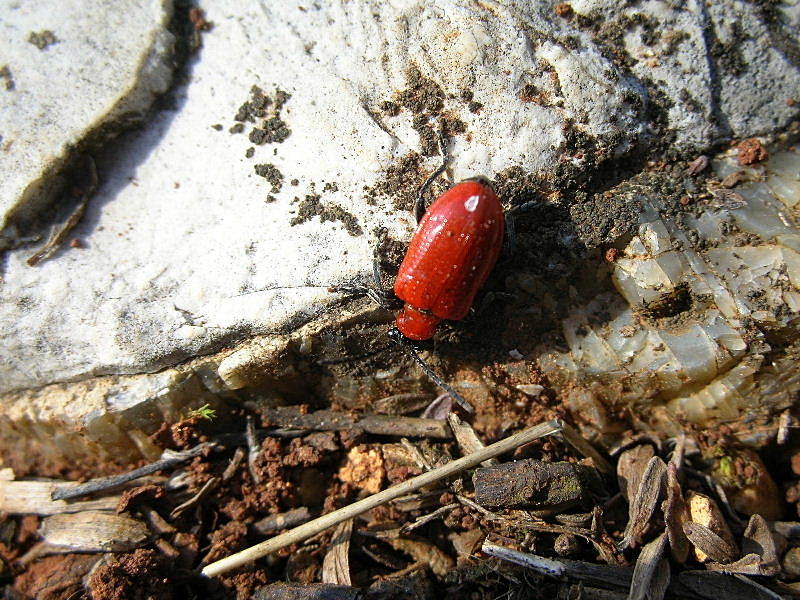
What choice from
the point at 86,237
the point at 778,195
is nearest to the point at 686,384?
the point at 778,195

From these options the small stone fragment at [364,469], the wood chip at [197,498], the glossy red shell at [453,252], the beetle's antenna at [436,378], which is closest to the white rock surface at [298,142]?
the glossy red shell at [453,252]

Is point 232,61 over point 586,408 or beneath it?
over

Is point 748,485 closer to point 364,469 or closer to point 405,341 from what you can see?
point 405,341

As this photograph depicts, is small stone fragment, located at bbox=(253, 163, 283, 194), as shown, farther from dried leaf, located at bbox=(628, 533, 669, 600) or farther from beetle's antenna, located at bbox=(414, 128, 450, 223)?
dried leaf, located at bbox=(628, 533, 669, 600)

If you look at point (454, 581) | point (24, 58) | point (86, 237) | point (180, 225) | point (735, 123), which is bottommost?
point (454, 581)

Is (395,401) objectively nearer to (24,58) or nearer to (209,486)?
(209,486)

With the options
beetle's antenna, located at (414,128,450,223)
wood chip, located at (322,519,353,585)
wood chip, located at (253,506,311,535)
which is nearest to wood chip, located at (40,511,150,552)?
wood chip, located at (253,506,311,535)

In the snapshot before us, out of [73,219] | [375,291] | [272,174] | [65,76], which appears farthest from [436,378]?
[65,76]
